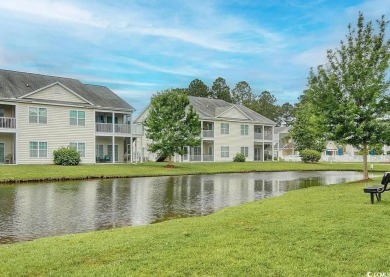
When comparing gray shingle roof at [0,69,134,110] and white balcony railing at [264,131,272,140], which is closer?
gray shingle roof at [0,69,134,110]

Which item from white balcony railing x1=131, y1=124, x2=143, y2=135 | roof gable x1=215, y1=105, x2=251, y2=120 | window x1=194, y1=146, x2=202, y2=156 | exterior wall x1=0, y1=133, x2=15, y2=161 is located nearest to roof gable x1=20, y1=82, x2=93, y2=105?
exterior wall x1=0, y1=133, x2=15, y2=161

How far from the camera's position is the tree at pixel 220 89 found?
107 m

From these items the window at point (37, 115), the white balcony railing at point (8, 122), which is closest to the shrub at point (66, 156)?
the window at point (37, 115)

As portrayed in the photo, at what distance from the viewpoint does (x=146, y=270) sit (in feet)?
19.1

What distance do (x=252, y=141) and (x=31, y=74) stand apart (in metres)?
33.2

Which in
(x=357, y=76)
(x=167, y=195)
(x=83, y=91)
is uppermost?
(x=83, y=91)

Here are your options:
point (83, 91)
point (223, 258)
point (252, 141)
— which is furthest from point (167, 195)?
point (252, 141)

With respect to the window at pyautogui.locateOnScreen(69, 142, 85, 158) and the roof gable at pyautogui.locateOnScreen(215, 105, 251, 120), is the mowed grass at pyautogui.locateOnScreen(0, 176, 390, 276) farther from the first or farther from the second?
the roof gable at pyautogui.locateOnScreen(215, 105, 251, 120)

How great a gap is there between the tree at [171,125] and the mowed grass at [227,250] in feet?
108

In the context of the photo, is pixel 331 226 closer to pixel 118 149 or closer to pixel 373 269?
pixel 373 269

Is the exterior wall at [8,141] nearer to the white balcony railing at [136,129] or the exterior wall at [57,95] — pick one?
the exterior wall at [57,95]

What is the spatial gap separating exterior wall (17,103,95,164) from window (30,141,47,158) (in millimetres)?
292

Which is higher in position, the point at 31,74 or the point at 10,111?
the point at 31,74

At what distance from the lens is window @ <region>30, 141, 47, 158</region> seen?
126ft
